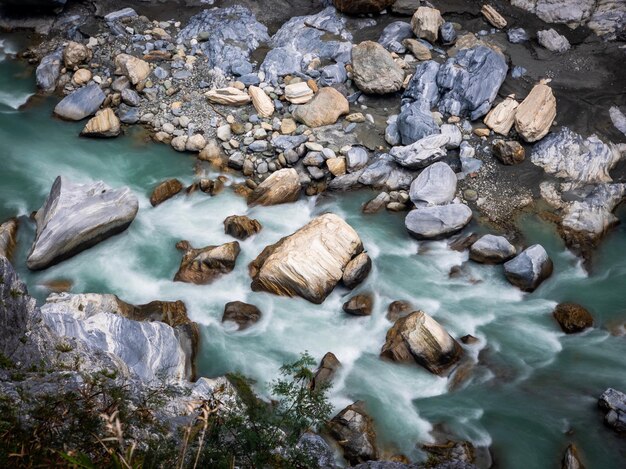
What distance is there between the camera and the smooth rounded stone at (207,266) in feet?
31.8

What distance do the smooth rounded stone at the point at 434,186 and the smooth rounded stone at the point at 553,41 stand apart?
4833 millimetres

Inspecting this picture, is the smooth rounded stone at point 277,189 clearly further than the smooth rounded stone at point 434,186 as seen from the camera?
Yes

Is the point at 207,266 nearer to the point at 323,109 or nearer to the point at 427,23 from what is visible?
the point at 323,109

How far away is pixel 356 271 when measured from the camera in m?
9.52

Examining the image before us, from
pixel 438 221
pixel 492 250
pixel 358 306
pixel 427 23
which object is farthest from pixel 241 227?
pixel 427 23

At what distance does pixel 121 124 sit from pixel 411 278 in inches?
286

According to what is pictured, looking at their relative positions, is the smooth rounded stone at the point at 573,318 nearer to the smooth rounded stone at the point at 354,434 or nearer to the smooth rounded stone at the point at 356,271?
the smooth rounded stone at the point at 356,271

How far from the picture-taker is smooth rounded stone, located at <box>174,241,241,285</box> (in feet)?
31.8

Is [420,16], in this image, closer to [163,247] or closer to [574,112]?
[574,112]

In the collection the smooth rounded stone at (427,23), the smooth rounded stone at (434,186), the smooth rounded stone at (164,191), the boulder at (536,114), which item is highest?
the smooth rounded stone at (427,23)

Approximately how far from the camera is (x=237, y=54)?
13359mm

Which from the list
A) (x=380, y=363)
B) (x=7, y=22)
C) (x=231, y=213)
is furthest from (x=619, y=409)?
(x=7, y=22)

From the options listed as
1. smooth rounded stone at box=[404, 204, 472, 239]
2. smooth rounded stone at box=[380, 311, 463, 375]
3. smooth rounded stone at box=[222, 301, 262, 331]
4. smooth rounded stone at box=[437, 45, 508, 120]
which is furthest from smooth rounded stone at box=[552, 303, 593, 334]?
smooth rounded stone at box=[222, 301, 262, 331]

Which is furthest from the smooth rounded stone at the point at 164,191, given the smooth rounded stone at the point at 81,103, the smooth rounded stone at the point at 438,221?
the smooth rounded stone at the point at 438,221
